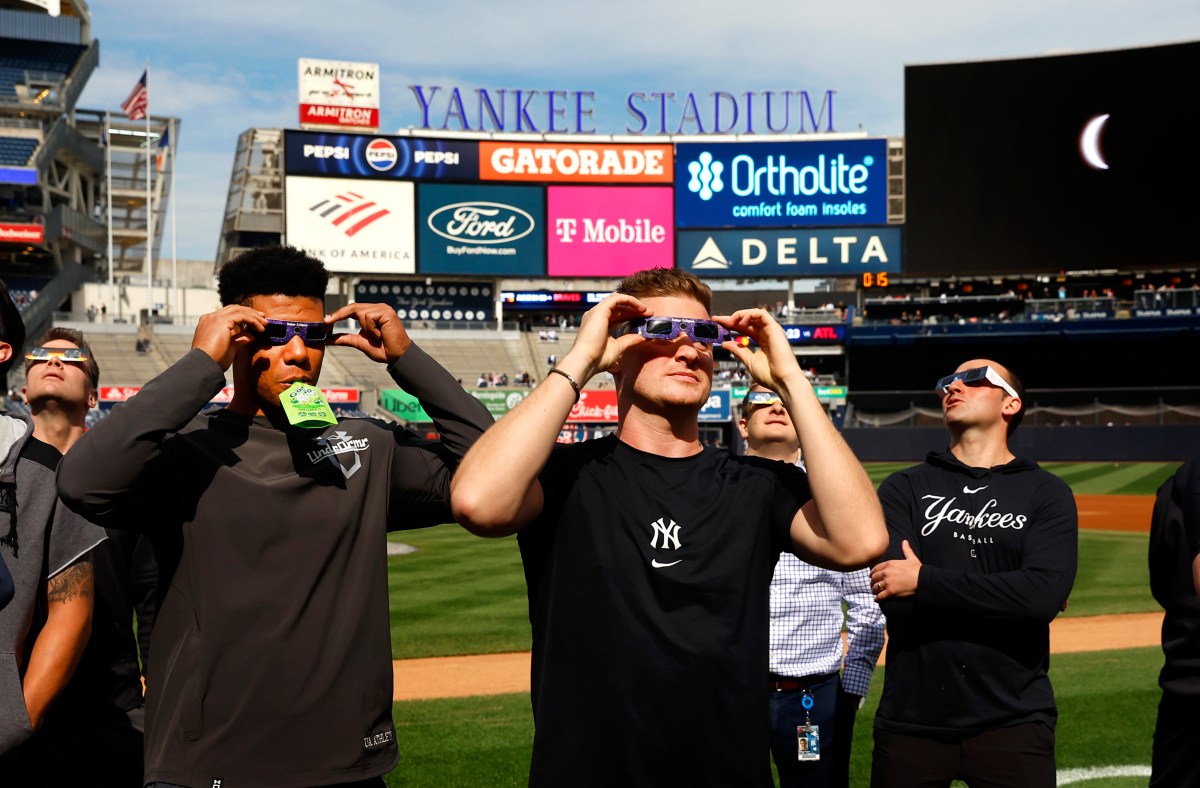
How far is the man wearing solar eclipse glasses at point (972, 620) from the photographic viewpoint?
159 inches

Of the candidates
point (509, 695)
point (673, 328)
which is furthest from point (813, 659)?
point (509, 695)

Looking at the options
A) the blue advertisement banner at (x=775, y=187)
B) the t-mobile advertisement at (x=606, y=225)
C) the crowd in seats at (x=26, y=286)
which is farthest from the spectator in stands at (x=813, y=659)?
the crowd in seats at (x=26, y=286)

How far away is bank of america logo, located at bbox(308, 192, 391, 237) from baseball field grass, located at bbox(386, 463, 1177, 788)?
32221 mm

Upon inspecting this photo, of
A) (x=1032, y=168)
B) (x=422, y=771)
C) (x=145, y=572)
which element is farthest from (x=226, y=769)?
(x=1032, y=168)

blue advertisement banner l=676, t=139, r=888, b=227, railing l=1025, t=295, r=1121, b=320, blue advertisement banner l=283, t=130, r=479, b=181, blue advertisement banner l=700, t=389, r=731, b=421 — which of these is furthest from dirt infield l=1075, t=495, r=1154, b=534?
blue advertisement banner l=283, t=130, r=479, b=181

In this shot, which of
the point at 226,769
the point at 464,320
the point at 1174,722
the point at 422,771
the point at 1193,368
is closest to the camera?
the point at 226,769

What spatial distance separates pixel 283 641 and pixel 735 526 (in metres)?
1.23

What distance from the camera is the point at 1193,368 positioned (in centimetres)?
4844

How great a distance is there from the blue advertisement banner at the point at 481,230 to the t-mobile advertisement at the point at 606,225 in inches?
28.1

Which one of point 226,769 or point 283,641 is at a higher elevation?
point 283,641

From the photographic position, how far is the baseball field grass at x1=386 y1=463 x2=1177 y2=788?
6.98 m

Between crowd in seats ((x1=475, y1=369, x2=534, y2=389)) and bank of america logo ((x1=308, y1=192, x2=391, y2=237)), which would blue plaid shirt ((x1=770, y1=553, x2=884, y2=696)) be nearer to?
crowd in seats ((x1=475, y1=369, x2=534, y2=389))

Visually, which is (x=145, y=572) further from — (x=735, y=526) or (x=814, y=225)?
(x=814, y=225)

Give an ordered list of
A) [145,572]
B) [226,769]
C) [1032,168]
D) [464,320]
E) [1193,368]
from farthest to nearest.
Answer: [464,320] → [1193,368] → [1032,168] → [145,572] → [226,769]
